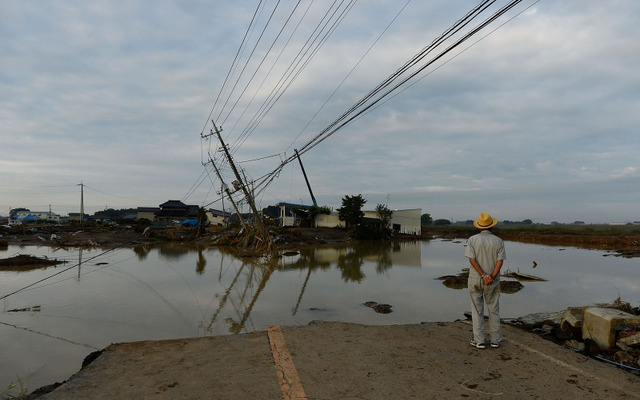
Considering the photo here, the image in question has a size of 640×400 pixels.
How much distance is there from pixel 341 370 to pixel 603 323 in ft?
12.1

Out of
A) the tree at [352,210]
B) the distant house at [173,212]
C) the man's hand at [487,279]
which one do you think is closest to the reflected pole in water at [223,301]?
the man's hand at [487,279]

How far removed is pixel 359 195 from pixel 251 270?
25.4 metres

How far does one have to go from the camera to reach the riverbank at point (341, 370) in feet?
11.2

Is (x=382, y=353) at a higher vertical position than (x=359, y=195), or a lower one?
lower

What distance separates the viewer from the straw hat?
4926 millimetres

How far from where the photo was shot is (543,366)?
4.07 meters

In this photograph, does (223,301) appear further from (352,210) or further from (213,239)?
(352,210)

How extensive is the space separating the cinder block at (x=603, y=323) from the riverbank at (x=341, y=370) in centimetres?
72

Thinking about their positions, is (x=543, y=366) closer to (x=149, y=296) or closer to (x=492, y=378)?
(x=492, y=378)

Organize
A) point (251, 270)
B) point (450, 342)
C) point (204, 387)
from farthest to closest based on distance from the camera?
1. point (251, 270)
2. point (450, 342)
3. point (204, 387)

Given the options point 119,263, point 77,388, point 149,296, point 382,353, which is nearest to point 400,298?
point 382,353

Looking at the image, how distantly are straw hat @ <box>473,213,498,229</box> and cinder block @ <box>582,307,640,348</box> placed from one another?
1.94m

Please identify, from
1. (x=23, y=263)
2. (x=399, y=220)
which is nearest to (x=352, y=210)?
(x=399, y=220)

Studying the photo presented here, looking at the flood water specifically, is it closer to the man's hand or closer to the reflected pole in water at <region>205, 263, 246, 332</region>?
the reflected pole in water at <region>205, 263, 246, 332</region>
